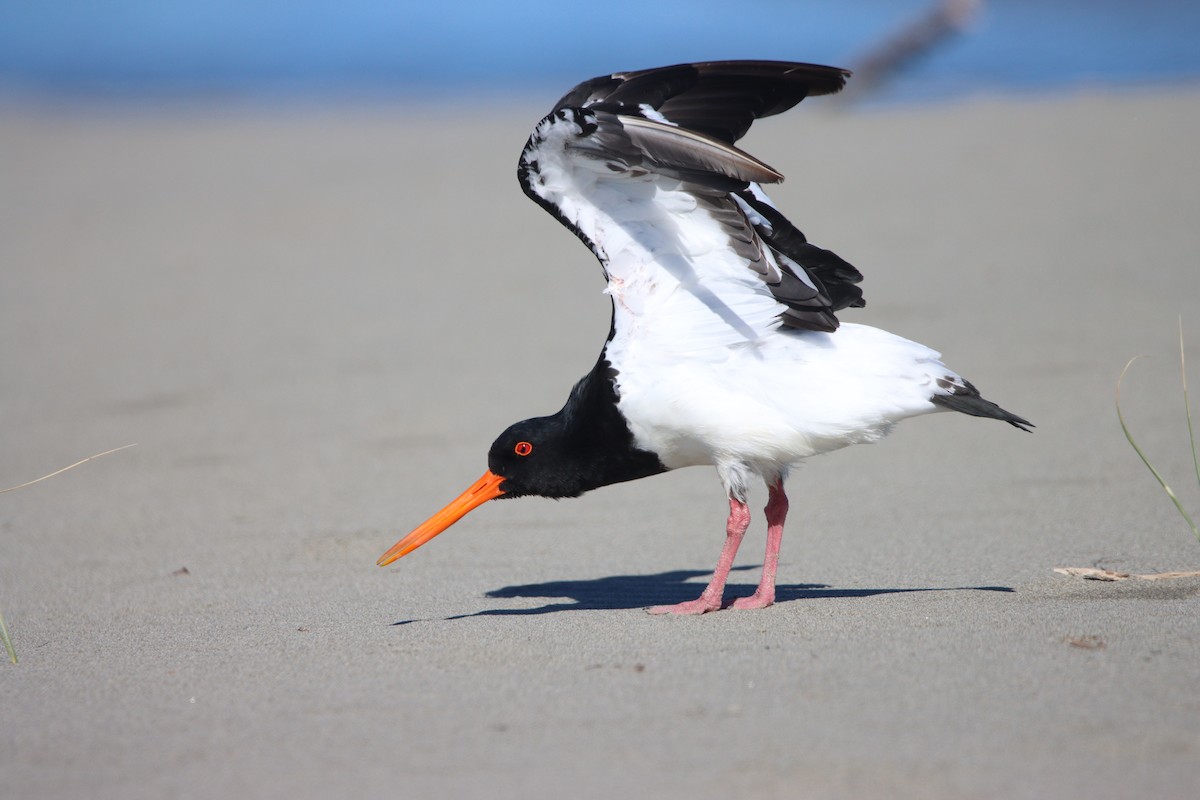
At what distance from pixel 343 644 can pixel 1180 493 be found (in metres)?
4.46

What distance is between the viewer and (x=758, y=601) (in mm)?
4719

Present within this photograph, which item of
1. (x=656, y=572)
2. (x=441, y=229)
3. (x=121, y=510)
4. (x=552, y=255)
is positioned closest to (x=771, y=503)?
(x=656, y=572)

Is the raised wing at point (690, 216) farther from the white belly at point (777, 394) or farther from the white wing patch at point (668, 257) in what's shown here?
the white belly at point (777, 394)

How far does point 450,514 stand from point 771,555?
4.80 ft

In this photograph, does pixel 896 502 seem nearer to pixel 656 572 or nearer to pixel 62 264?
pixel 656 572

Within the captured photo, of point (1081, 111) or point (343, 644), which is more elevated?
point (1081, 111)

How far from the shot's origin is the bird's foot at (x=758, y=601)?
4699mm

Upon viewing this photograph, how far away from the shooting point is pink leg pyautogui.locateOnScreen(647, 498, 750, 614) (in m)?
4.65

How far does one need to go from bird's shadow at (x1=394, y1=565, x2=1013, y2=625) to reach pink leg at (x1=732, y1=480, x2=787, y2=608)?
0.29ft

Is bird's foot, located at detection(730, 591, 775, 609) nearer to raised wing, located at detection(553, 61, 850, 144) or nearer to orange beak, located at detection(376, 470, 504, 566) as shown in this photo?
orange beak, located at detection(376, 470, 504, 566)

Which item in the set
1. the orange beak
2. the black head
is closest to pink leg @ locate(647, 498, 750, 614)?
the black head

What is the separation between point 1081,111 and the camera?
1336 centimetres

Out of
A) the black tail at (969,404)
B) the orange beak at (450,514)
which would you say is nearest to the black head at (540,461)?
the orange beak at (450,514)

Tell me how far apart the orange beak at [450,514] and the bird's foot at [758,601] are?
1268 millimetres
